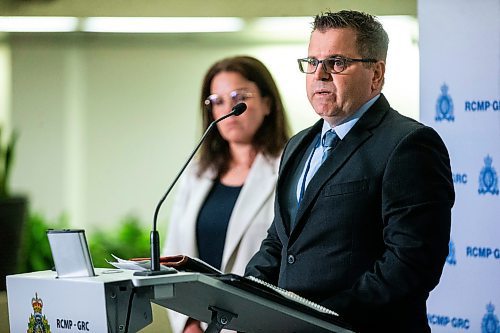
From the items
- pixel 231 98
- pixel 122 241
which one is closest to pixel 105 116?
pixel 122 241

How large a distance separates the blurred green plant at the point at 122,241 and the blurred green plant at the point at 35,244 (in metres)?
0.25

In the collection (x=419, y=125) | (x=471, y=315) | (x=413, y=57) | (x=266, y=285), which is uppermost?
(x=413, y=57)

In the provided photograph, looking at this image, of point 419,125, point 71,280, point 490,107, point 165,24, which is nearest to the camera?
point 71,280

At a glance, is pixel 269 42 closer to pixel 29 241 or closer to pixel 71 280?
pixel 29 241

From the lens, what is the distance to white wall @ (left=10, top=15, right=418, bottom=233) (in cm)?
599

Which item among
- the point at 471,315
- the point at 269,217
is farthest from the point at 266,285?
the point at 471,315

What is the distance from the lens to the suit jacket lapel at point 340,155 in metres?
2.82

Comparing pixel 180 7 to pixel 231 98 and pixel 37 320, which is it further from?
pixel 37 320

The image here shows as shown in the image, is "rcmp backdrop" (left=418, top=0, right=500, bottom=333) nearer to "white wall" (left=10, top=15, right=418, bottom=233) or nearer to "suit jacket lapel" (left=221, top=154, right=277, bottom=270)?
"suit jacket lapel" (left=221, top=154, right=277, bottom=270)

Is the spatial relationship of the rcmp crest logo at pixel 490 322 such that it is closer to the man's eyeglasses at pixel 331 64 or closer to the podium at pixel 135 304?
the man's eyeglasses at pixel 331 64

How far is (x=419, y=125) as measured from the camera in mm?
2752

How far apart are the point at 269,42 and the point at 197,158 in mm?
1610

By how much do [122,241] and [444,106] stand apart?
2.33 m

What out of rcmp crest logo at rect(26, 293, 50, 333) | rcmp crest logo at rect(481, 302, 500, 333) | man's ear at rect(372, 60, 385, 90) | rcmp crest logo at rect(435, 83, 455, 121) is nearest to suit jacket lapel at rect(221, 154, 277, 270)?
rcmp crest logo at rect(435, 83, 455, 121)
